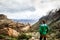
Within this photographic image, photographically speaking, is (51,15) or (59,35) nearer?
(59,35)

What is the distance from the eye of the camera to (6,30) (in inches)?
1249

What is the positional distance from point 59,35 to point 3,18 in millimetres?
16320

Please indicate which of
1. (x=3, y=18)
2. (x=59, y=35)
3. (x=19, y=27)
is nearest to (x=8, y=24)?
(x=19, y=27)

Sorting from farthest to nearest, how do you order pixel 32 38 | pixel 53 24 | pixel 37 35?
1. pixel 53 24
2. pixel 37 35
3. pixel 32 38

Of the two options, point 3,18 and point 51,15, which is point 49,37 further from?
point 3,18

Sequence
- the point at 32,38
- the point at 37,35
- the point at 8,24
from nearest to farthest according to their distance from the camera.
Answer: the point at 32,38 → the point at 37,35 → the point at 8,24

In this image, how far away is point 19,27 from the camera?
39.2 m

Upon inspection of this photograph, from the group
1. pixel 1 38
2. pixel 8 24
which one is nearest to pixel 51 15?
pixel 8 24

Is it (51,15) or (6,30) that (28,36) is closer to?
(6,30)

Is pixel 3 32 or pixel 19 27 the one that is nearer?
pixel 3 32

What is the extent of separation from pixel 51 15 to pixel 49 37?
42.1 feet

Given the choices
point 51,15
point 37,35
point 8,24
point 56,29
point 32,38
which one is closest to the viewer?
point 32,38

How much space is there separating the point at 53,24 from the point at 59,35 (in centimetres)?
544

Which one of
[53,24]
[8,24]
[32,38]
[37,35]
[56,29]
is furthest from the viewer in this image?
[8,24]
